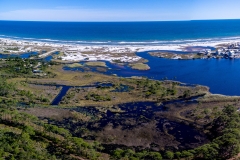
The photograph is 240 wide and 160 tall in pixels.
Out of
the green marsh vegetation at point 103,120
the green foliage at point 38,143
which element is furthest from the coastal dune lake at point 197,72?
the green foliage at point 38,143

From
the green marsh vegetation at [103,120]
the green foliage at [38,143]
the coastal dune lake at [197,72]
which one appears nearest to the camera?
the green foliage at [38,143]

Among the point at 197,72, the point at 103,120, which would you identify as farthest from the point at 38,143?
→ the point at 197,72

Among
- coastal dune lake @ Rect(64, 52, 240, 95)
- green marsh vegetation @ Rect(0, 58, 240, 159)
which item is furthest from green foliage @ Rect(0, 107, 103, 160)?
coastal dune lake @ Rect(64, 52, 240, 95)

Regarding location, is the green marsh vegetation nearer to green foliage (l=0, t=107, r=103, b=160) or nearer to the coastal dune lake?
green foliage (l=0, t=107, r=103, b=160)

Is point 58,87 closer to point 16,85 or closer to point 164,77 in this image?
point 16,85

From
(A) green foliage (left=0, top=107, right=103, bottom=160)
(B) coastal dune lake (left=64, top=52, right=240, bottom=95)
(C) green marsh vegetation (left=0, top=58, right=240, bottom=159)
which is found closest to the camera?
(A) green foliage (left=0, top=107, right=103, bottom=160)

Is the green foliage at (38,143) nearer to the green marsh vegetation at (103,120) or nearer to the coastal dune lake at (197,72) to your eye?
the green marsh vegetation at (103,120)

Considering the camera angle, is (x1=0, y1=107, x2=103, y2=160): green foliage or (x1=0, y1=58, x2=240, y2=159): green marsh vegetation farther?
(x1=0, y1=58, x2=240, y2=159): green marsh vegetation

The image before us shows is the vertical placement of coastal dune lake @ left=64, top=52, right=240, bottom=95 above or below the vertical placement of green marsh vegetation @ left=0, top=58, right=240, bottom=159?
above

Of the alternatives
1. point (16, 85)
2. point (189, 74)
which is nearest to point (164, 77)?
point (189, 74)

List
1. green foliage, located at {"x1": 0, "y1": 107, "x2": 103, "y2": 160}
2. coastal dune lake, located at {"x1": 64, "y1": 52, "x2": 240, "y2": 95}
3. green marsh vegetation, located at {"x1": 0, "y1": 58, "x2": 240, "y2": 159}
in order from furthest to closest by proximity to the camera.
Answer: coastal dune lake, located at {"x1": 64, "y1": 52, "x2": 240, "y2": 95} < green marsh vegetation, located at {"x1": 0, "y1": 58, "x2": 240, "y2": 159} < green foliage, located at {"x1": 0, "y1": 107, "x2": 103, "y2": 160}

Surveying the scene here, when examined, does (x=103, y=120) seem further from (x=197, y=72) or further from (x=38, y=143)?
(x=197, y=72)
